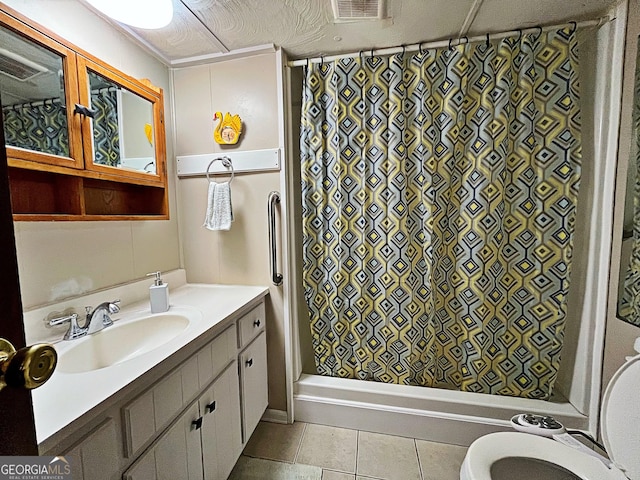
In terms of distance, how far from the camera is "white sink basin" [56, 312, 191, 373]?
0.95 meters

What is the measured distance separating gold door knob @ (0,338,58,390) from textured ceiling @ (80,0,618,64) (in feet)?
4.52

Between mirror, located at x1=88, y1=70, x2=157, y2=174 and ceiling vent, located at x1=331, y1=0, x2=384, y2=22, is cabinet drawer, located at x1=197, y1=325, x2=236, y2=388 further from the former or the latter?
ceiling vent, located at x1=331, y1=0, x2=384, y2=22

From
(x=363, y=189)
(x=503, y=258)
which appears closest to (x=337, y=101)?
(x=363, y=189)

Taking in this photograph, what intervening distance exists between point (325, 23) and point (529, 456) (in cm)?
193

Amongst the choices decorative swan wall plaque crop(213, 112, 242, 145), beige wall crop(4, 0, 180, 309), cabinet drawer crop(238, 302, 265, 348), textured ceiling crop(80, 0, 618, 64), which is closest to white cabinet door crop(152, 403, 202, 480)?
cabinet drawer crop(238, 302, 265, 348)

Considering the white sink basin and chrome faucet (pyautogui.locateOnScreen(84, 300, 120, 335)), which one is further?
chrome faucet (pyautogui.locateOnScreen(84, 300, 120, 335))

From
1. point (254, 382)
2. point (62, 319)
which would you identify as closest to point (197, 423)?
point (254, 382)

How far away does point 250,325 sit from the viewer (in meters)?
1.44

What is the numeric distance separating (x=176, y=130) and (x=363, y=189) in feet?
3.87

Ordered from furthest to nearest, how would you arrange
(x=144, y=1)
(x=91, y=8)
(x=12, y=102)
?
(x=91, y=8) < (x=144, y=1) < (x=12, y=102)

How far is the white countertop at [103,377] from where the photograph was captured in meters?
0.61

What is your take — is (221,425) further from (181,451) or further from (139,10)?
(139,10)

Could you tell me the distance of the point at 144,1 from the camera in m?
1.07

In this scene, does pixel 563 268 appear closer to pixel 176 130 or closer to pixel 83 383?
pixel 83 383
